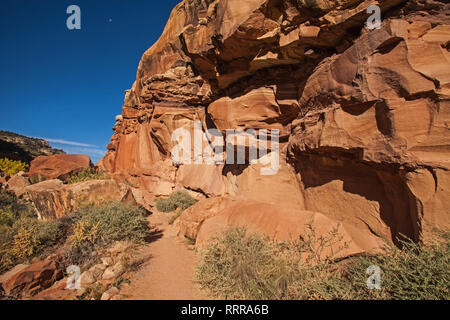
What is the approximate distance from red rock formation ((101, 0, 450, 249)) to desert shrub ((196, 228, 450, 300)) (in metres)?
A: 0.61

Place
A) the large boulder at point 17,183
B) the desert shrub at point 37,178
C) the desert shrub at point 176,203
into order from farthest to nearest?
the desert shrub at point 37,178 < the large boulder at point 17,183 < the desert shrub at point 176,203

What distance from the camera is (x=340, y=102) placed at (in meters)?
3.71

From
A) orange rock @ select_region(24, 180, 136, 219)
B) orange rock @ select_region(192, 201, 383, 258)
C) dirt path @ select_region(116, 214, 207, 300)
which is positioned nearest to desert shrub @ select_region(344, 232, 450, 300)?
orange rock @ select_region(192, 201, 383, 258)

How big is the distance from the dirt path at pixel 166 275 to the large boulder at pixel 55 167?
11.4m

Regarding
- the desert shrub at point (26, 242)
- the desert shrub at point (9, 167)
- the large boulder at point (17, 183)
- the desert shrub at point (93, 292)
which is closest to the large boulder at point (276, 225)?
the desert shrub at point (93, 292)

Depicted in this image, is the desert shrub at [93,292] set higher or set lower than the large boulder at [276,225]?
lower

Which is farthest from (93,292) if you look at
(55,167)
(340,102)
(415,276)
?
(55,167)

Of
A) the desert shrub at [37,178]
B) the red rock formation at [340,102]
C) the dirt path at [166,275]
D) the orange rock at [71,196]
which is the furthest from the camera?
the desert shrub at [37,178]

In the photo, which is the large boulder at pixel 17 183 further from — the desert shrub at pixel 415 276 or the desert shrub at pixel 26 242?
the desert shrub at pixel 415 276

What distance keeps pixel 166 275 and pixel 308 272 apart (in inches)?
98.1

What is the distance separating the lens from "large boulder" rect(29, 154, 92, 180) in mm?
12656

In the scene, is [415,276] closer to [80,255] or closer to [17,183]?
[80,255]

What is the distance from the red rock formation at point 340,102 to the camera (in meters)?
2.75
